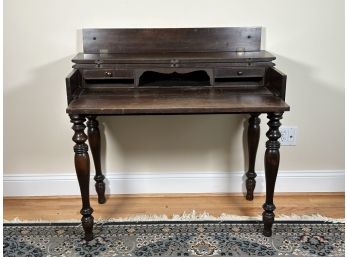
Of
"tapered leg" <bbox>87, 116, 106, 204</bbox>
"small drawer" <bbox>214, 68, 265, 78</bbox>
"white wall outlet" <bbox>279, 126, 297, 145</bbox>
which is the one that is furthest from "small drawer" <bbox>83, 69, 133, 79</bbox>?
"white wall outlet" <bbox>279, 126, 297, 145</bbox>

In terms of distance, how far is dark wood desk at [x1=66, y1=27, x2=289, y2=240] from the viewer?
145 centimetres

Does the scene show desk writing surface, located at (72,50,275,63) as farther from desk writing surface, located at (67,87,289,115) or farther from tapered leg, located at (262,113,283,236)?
tapered leg, located at (262,113,283,236)

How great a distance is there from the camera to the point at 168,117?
1995 millimetres

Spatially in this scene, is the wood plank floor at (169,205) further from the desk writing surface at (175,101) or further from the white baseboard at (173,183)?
the desk writing surface at (175,101)

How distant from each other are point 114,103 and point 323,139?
1169 millimetres

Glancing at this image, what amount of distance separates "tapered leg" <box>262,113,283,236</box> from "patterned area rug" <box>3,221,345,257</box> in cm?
9

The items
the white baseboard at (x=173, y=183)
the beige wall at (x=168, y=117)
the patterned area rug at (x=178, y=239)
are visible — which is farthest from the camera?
the white baseboard at (x=173, y=183)

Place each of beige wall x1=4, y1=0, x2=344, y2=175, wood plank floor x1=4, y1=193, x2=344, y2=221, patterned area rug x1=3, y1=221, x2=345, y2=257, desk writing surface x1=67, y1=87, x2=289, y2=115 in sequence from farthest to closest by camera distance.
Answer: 1. wood plank floor x1=4, y1=193, x2=344, y2=221
2. beige wall x1=4, y1=0, x2=344, y2=175
3. patterned area rug x1=3, y1=221, x2=345, y2=257
4. desk writing surface x1=67, y1=87, x2=289, y2=115

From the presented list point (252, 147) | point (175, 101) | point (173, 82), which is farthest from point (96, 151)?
point (252, 147)

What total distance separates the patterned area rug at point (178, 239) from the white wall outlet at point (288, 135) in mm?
429

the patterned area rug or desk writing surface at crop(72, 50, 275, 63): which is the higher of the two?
desk writing surface at crop(72, 50, 275, 63)

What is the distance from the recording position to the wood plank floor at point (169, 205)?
6.35 feet

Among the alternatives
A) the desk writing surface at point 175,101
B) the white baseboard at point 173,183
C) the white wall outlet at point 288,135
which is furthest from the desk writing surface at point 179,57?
the white baseboard at point 173,183

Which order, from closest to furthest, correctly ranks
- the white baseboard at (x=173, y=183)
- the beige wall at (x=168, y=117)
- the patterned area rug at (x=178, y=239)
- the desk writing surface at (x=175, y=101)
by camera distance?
1. the desk writing surface at (x=175, y=101)
2. the patterned area rug at (x=178, y=239)
3. the beige wall at (x=168, y=117)
4. the white baseboard at (x=173, y=183)
